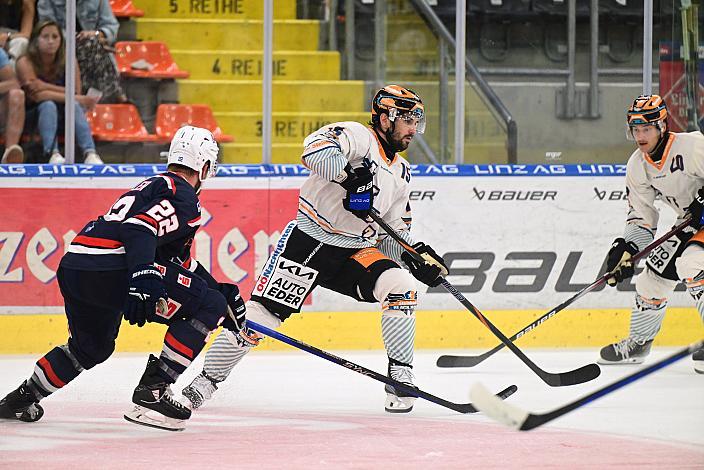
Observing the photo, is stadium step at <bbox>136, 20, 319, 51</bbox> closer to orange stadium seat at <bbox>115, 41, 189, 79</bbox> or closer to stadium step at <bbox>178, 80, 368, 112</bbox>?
orange stadium seat at <bbox>115, 41, 189, 79</bbox>

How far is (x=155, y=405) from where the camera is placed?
11.7ft

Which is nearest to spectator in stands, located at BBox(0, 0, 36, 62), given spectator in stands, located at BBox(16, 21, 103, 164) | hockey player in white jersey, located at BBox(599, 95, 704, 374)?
spectator in stands, located at BBox(16, 21, 103, 164)

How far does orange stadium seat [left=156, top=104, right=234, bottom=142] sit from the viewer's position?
18.5 feet

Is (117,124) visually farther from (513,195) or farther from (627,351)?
(627,351)

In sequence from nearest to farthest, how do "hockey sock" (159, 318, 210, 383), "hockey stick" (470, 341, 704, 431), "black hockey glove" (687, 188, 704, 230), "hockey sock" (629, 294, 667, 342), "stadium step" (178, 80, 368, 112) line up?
"hockey stick" (470, 341, 704, 431) < "hockey sock" (159, 318, 210, 383) < "black hockey glove" (687, 188, 704, 230) < "hockey sock" (629, 294, 667, 342) < "stadium step" (178, 80, 368, 112)

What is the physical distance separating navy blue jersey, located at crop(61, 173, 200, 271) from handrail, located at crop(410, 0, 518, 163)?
2.58 m

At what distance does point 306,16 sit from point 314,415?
239 cm

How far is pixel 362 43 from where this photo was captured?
5.82 meters

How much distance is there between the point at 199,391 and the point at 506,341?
4.08 feet

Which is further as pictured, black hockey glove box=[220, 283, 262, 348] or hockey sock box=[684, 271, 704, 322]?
hockey sock box=[684, 271, 704, 322]

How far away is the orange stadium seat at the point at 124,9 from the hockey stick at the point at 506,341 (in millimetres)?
2220

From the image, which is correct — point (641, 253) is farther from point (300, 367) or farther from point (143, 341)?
point (143, 341)

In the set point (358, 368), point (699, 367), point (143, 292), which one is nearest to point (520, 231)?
point (699, 367)

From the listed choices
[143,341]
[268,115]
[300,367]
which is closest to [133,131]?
[268,115]
